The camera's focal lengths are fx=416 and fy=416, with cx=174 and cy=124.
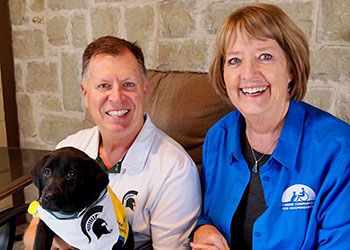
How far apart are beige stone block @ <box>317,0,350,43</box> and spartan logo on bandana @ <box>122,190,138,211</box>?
3.51 ft

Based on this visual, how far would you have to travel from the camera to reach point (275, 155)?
1.25m

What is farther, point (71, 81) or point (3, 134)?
point (3, 134)

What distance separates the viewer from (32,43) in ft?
9.28

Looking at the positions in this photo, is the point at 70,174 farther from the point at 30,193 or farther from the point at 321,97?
the point at 30,193

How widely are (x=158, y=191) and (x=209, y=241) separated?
0.74 ft

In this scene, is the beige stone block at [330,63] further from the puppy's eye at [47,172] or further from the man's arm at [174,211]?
the puppy's eye at [47,172]

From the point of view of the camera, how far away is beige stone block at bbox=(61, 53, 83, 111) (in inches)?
105

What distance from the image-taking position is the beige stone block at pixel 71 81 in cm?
267

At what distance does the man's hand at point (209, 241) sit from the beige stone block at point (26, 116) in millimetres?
2001

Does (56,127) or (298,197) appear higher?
(298,197)

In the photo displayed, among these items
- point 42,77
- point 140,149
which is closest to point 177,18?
point 140,149

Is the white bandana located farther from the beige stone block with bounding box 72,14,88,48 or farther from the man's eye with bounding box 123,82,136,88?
the beige stone block with bounding box 72,14,88,48

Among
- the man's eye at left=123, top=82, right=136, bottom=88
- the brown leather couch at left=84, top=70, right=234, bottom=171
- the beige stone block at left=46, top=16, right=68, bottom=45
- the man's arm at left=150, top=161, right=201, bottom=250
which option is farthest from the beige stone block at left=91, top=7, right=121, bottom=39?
the man's arm at left=150, top=161, right=201, bottom=250

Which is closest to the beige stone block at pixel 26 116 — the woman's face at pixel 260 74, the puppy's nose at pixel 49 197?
the puppy's nose at pixel 49 197
